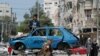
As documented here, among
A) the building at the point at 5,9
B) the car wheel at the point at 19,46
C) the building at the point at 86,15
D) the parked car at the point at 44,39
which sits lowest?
the building at the point at 5,9

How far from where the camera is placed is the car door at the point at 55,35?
26.1 m

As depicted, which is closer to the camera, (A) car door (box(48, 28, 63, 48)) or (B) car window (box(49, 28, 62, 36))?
(A) car door (box(48, 28, 63, 48))

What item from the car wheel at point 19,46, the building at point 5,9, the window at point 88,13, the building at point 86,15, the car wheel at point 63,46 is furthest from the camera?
the building at point 5,9

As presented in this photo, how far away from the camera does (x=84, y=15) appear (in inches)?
3329

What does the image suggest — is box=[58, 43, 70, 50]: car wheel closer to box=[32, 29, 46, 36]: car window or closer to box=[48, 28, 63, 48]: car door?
box=[48, 28, 63, 48]: car door

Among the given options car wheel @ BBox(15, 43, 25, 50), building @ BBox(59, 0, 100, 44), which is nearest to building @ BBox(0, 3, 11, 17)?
building @ BBox(59, 0, 100, 44)

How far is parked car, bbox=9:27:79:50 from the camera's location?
26.2 metres

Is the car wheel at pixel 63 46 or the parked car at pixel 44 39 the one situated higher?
the parked car at pixel 44 39

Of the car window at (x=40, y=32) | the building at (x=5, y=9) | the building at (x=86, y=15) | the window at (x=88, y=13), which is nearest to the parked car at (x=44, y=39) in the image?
the car window at (x=40, y=32)

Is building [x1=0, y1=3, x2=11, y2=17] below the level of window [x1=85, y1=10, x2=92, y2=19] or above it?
below

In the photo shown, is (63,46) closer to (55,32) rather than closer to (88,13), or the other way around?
(55,32)

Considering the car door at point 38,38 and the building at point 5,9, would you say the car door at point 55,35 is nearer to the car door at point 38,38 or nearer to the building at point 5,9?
the car door at point 38,38

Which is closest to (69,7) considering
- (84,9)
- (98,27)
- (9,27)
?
(84,9)

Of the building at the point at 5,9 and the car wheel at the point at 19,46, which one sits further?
the building at the point at 5,9
